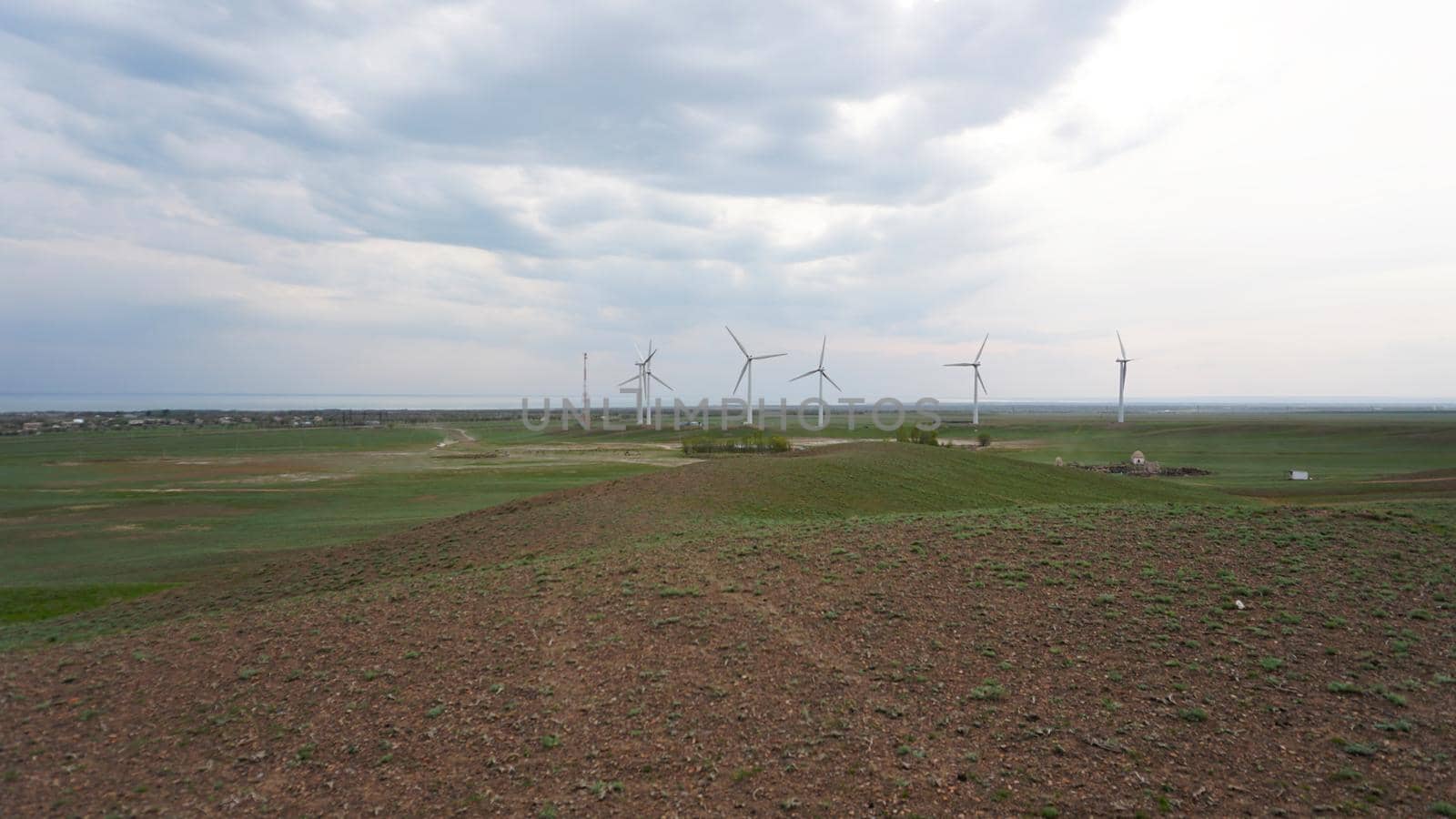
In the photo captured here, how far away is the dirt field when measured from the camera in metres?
6.67

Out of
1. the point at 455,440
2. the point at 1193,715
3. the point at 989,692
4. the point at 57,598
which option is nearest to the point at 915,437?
the point at 989,692

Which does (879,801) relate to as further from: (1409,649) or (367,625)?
(367,625)

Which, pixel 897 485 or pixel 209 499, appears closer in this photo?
pixel 897 485

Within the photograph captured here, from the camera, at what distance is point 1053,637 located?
9.49 metres

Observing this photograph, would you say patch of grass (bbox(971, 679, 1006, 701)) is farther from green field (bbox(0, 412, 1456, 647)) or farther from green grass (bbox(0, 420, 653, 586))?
green grass (bbox(0, 420, 653, 586))

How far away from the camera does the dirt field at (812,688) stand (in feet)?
21.9

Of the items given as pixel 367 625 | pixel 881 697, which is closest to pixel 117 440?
pixel 367 625

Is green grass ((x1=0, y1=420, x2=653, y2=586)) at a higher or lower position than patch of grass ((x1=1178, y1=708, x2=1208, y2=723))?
lower

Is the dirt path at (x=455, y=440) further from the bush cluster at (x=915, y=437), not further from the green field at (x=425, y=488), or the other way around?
the bush cluster at (x=915, y=437)

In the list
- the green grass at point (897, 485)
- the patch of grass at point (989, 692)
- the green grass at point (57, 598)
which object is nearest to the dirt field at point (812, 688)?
the patch of grass at point (989, 692)

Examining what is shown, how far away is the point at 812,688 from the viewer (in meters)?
8.41

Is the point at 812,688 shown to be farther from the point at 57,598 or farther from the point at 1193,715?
the point at 57,598

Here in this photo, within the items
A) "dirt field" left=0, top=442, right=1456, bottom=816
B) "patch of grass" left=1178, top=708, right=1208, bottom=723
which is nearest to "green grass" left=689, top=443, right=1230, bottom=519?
"dirt field" left=0, top=442, right=1456, bottom=816

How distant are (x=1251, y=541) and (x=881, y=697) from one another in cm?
953
